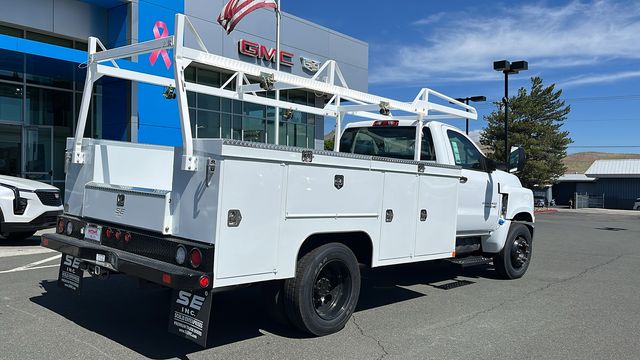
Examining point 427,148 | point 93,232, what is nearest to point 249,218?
point 93,232

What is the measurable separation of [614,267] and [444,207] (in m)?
6.19

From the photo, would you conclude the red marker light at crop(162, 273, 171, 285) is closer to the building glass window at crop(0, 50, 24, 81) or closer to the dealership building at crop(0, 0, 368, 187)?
the dealership building at crop(0, 0, 368, 187)

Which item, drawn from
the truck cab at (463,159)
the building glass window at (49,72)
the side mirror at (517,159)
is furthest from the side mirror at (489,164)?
the building glass window at (49,72)

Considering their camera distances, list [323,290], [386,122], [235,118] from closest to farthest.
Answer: [323,290] → [386,122] → [235,118]

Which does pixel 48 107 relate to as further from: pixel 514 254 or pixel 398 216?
pixel 398 216

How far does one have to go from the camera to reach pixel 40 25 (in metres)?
16.4

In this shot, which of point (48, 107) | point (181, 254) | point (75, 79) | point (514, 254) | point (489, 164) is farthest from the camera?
point (75, 79)

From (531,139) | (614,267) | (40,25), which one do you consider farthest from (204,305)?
(531,139)

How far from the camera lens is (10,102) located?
17.0 meters

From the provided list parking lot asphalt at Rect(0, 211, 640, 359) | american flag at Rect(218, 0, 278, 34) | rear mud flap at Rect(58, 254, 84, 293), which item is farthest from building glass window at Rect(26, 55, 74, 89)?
rear mud flap at Rect(58, 254, 84, 293)

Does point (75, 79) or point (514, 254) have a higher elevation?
point (75, 79)

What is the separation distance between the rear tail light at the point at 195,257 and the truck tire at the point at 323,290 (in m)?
0.98

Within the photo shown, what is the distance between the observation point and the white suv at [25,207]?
385 inches

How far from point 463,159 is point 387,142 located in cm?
112
